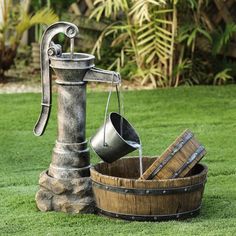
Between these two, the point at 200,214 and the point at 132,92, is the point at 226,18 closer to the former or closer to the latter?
the point at 132,92

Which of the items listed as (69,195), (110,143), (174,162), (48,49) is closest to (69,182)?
(69,195)

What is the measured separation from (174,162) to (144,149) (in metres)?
2.04

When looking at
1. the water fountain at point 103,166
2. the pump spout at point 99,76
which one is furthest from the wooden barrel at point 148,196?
the pump spout at point 99,76

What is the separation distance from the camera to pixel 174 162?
5113 mm

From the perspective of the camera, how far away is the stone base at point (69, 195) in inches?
207

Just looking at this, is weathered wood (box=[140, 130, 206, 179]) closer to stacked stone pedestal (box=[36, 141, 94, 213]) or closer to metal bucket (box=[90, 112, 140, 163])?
metal bucket (box=[90, 112, 140, 163])

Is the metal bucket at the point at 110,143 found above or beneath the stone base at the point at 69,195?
above

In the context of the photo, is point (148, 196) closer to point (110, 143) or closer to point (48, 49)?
point (110, 143)

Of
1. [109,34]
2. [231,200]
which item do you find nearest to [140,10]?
[109,34]

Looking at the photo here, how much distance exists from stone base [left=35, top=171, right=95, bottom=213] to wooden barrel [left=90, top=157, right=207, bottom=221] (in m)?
0.10

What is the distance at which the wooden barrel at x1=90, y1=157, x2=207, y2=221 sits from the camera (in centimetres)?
494

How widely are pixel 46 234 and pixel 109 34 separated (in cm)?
604

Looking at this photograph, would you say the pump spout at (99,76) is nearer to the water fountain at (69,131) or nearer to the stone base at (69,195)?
the water fountain at (69,131)

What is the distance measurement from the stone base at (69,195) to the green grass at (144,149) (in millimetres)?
61
